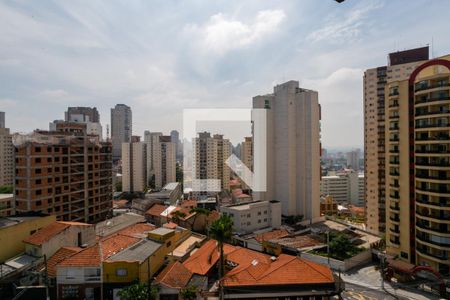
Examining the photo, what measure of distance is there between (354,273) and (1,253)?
32.9 meters

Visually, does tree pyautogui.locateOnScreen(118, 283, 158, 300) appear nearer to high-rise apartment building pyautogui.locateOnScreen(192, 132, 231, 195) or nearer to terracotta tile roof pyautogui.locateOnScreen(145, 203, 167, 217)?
terracotta tile roof pyautogui.locateOnScreen(145, 203, 167, 217)

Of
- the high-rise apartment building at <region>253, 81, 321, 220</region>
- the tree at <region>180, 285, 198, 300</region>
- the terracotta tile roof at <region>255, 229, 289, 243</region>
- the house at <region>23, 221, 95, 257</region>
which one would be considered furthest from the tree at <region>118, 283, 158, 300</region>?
the high-rise apartment building at <region>253, 81, 321, 220</region>

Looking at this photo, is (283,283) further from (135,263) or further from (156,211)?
(156,211)

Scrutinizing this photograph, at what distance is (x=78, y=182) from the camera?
3972cm

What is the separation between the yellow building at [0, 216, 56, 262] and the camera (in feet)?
75.3

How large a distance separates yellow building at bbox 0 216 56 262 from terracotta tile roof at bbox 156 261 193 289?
13922 millimetres

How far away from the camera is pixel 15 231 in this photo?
78.7 feet

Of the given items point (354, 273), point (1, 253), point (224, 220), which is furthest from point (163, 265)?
point (354, 273)

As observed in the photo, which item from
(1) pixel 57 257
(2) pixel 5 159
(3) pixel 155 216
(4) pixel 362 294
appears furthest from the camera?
(2) pixel 5 159

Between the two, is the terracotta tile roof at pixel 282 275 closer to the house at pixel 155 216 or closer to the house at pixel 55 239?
the house at pixel 55 239

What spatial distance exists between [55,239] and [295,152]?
36.3 meters

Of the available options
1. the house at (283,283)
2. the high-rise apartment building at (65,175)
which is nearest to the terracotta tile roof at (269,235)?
the house at (283,283)

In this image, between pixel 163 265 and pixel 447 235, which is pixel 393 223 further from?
pixel 163 265

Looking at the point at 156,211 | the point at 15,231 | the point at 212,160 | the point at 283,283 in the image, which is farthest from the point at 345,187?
the point at 15,231
